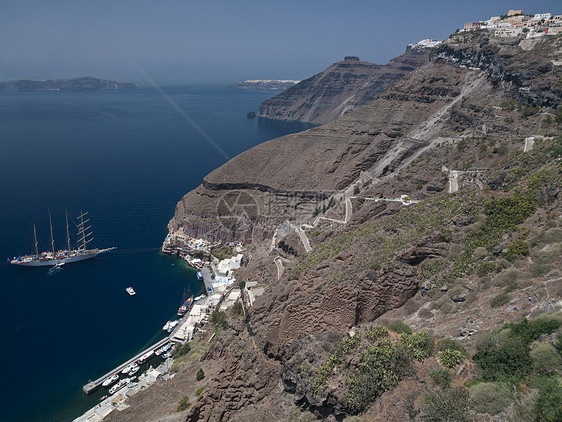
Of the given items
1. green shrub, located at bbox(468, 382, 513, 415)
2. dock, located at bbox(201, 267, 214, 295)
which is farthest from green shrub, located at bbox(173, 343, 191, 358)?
green shrub, located at bbox(468, 382, 513, 415)

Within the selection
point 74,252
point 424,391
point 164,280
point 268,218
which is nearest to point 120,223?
point 74,252

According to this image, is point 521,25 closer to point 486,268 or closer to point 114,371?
point 486,268

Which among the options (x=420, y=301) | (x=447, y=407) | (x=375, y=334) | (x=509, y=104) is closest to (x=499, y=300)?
(x=420, y=301)

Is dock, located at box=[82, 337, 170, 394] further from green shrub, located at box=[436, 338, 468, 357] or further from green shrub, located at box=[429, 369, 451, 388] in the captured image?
green shrub, located at box=[429, 369, 451, 388]

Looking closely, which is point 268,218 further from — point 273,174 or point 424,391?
point 424,391

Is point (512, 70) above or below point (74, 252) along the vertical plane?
above

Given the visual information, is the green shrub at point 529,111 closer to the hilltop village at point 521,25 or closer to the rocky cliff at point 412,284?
the rocky cliff at point 412,284
